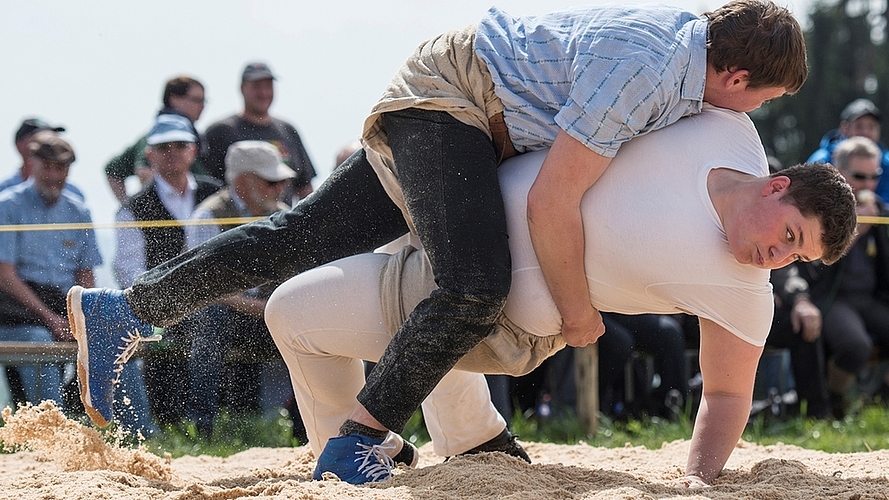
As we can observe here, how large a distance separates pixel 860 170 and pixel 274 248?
4374mm

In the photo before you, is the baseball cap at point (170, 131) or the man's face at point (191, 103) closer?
the baseball cap at point (170, 131)

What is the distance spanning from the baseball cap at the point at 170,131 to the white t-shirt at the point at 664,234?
2835 millimetres

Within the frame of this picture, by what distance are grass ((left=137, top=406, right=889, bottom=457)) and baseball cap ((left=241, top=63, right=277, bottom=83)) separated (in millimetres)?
1958

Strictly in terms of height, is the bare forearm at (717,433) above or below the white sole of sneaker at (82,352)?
below

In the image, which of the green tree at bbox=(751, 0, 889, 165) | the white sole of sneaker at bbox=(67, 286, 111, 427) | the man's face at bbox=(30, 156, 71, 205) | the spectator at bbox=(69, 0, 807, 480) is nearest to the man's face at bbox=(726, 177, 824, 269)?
the spectator at bbox=(69, 0, 807, 480)

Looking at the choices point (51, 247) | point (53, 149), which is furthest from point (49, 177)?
point (51, 247)

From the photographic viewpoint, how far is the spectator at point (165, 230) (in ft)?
14.2

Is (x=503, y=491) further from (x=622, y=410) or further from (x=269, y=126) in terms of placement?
(x=269, y=126)

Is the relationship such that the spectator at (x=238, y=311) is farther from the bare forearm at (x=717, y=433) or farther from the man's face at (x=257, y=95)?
the bare forearm at (x=717, y=433)

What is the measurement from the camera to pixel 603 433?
4832mm

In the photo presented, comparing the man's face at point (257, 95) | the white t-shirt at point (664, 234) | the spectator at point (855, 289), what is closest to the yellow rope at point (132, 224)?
the man's face at point (257, 95)

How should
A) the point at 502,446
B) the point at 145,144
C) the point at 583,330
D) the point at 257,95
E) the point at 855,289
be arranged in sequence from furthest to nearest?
the point at 855,289, the point at 257,95, the point at 145,144, the point at 502,446, the point at 583,330

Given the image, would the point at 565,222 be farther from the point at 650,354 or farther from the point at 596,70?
the point at 650,354

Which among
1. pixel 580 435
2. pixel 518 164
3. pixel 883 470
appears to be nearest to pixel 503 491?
pixel 518 164
